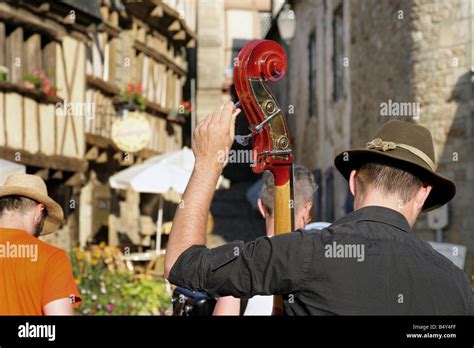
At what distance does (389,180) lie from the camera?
2227 millimetres

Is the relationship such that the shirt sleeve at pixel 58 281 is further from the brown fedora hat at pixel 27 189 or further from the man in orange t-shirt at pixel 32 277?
→ the brown fedora hat at pixel 27 189

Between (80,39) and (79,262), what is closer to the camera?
(79,262)

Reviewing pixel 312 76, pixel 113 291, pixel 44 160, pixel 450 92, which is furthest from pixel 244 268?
pixel 312 76

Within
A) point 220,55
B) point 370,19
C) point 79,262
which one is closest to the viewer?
point 79,262

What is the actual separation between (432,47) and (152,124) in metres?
10.8

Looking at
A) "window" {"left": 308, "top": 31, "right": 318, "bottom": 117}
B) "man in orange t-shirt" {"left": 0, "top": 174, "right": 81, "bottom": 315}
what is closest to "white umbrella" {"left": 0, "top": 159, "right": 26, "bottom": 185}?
"man in orange t-shirt" {"left": 0, "top": 174, "right": 81, "bottom": 315}

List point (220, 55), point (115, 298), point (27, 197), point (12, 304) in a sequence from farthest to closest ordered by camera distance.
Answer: point (220, 55) → point (115, 298) → point (27, 197) → point (12, 304)

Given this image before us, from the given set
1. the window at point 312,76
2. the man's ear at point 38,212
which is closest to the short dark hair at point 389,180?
the man's ear at point 38,212

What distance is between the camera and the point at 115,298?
983cm

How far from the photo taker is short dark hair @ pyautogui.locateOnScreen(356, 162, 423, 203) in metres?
2.22

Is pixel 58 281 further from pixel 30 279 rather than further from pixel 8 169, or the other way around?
pixel 8 169
